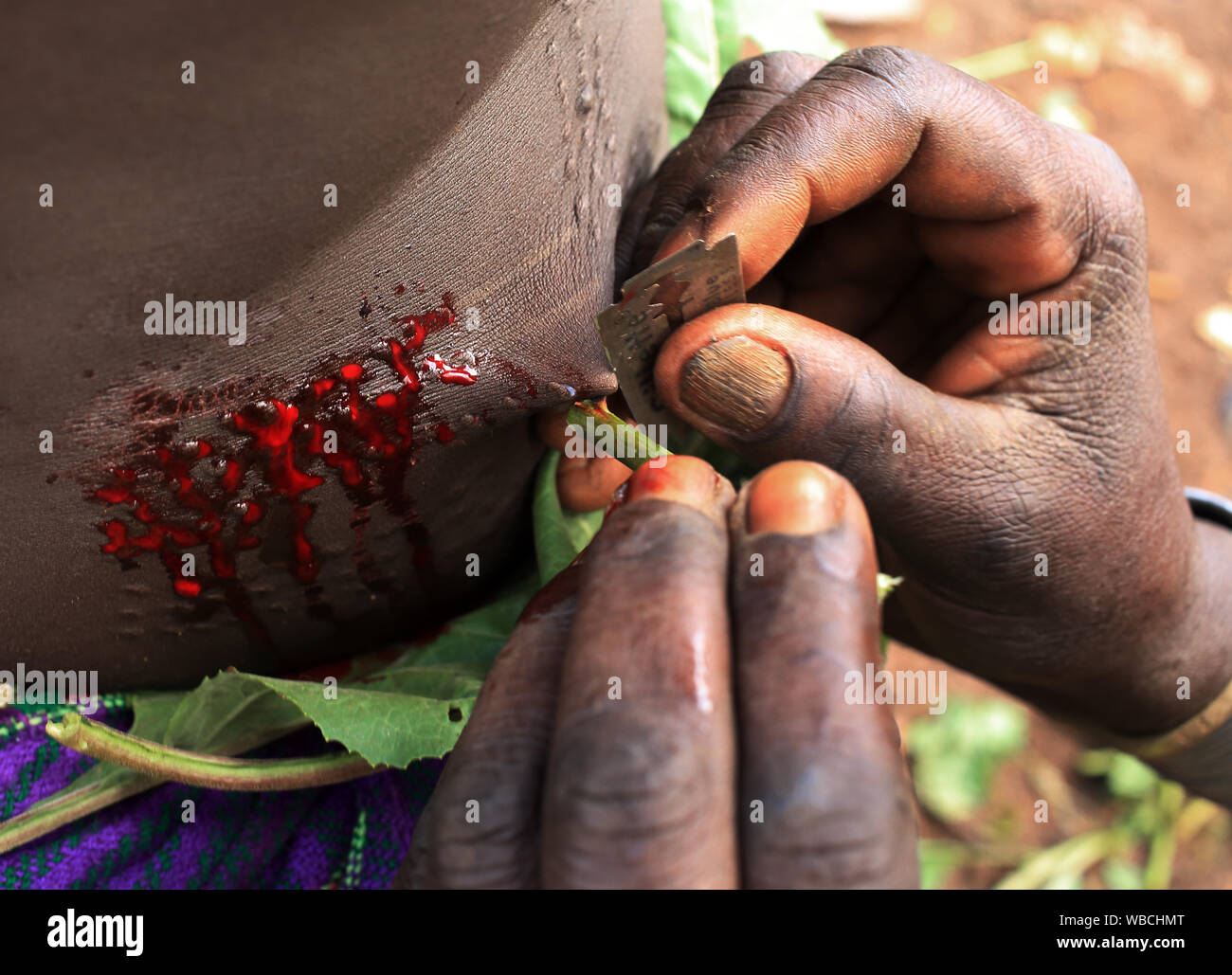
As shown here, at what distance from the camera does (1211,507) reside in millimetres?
1800

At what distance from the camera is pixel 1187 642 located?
62.0 inches

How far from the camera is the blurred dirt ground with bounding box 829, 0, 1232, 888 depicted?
3.25 metres

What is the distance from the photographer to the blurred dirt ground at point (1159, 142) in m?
3.25

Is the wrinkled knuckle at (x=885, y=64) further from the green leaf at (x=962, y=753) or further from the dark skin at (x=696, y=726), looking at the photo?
the green leaf at (x=962, y=753)

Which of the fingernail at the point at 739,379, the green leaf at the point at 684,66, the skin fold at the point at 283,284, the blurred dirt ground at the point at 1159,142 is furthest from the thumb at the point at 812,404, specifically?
the blurred dirt ground at the point at 1159,142

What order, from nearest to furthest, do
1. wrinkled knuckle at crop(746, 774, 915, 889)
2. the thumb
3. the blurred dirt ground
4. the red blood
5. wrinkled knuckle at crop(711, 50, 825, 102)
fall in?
wrinkled knuckle at crop(746, 774, 915, 889)
the red blood
the thumb
wrinkled knuckle at crop(711, 50, 825, 102)
the blurred dirt ground

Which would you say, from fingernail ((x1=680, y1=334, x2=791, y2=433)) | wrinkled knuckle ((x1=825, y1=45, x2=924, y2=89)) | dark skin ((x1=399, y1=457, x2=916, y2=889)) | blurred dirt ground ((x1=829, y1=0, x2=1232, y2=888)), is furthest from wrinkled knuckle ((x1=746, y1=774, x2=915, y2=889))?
blurred dirt ground ((x1=829, y1=0, x2=1232, y2=888))

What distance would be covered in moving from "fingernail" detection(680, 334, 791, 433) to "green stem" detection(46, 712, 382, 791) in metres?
0.57

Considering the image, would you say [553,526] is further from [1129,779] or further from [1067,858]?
[1129,779]

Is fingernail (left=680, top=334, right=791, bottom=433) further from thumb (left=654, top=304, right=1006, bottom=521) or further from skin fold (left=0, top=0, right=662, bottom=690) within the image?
skin fold (left=0, top=0, right=662, bottom=690)

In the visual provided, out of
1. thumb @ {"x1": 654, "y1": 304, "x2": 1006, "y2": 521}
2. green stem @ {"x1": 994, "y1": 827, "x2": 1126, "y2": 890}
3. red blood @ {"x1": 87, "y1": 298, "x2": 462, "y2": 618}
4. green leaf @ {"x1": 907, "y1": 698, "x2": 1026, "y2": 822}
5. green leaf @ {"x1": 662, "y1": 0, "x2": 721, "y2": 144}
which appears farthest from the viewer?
green leaf @ {"x1": 907, "y1": 698, "x2": 1026, "y2": 822}

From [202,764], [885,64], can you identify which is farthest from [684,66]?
[202,764]

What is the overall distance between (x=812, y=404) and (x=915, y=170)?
386mm

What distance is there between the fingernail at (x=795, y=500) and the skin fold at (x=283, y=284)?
33cm
